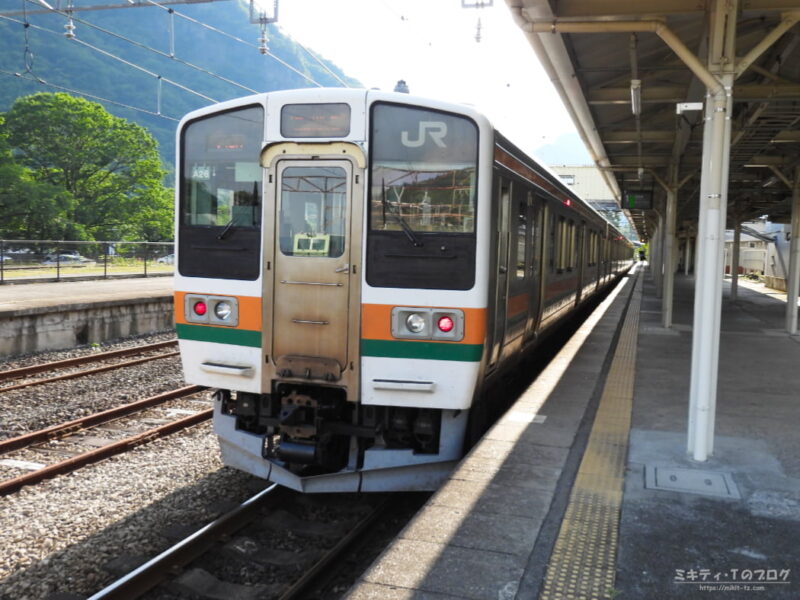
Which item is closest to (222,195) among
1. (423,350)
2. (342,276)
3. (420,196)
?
(342,276)

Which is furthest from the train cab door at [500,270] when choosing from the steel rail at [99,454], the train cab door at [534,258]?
the steel rail at [99,454]

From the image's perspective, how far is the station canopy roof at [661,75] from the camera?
570 centimetres

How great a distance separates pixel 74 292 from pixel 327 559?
542 inches

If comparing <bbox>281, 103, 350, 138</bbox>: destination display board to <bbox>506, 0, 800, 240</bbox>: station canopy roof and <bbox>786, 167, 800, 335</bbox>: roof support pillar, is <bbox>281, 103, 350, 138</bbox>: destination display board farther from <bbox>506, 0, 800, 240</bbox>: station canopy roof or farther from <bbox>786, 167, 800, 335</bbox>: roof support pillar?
<bbox>786, 167, 800, 335</bbox>: roof support pillar

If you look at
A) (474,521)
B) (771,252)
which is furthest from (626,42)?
(771,252)

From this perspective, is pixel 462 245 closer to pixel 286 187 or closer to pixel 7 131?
pixel 286 187

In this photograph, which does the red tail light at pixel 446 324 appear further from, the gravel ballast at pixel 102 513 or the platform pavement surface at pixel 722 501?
the gravel ballast at pixel 102 513

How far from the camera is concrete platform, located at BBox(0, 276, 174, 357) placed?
473 inches

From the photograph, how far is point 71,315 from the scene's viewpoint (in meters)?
13.1

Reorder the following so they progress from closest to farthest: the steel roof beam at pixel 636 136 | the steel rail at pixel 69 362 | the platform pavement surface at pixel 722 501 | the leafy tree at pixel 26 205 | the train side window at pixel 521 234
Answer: the platform pavement surface at pixel 722 501 < the train side window at pixel 521 234 < the steel rail at pixel 69 362 < the steel roof beam at pixel 636 136 < the leafy tree at pixel 26 205

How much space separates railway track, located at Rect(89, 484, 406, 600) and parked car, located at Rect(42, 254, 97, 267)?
15575 millimetres

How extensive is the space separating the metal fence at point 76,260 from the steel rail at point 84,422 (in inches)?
325

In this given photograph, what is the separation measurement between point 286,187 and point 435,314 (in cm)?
133

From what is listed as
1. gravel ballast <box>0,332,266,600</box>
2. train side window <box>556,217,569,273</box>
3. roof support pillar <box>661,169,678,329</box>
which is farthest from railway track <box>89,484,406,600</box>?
roof support pillar <box>661,169,678,329</box>
